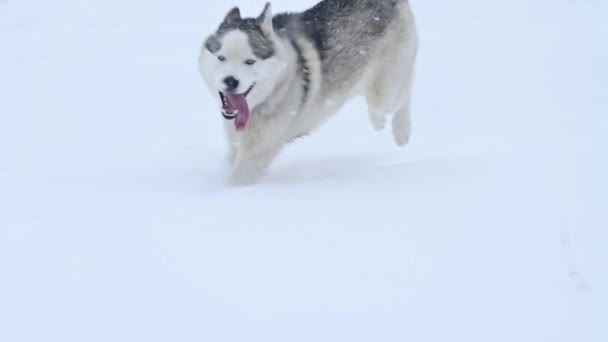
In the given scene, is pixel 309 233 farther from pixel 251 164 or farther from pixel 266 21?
pixel 266 21

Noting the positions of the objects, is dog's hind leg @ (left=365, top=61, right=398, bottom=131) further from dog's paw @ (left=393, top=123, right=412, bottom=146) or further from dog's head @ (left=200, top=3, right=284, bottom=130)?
dog's head @ (left=200, top=3, right=284, bottom=130)

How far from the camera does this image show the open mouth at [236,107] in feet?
11.2

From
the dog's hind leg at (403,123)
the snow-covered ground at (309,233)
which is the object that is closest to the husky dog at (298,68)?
the dog's hind leg at (403,123)

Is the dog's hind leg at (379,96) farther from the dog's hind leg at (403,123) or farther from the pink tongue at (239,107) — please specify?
the pink tongue at (239,107)

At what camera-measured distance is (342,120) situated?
552 centimetres

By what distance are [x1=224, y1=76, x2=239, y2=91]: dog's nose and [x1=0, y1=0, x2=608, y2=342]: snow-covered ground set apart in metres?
0.56

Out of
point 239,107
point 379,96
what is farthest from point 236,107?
point 379,96

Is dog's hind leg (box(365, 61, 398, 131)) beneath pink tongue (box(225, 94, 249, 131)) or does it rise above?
beneath

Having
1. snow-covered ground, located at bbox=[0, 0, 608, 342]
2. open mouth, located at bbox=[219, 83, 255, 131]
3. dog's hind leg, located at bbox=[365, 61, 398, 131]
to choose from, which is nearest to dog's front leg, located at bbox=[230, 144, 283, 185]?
snow-covered ground, located at bbox=[0, 0, 608, 342]

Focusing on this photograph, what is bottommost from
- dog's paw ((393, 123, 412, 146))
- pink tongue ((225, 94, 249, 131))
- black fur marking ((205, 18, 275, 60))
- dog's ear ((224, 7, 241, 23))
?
dog's paw ((393, 123, 412, 146))

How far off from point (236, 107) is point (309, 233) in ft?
4.82

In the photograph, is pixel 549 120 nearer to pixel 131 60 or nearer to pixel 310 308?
pixel 310 308

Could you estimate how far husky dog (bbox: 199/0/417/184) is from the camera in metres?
3.39

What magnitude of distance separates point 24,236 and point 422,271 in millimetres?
1424
